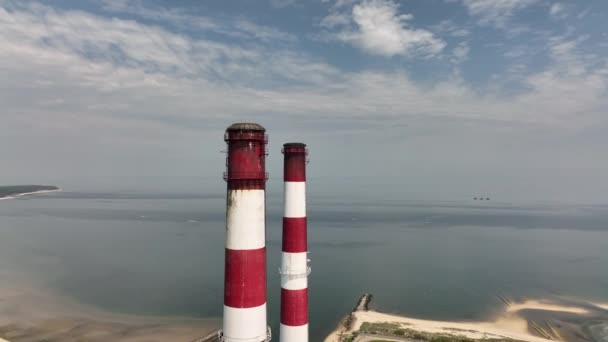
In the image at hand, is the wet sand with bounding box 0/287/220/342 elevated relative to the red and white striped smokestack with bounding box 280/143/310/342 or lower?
lower

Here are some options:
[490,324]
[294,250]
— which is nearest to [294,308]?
[294,250]

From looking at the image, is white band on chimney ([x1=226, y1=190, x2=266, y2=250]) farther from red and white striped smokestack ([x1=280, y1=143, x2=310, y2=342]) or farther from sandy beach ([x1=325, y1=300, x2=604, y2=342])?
sandy beach ([x1=325, y1=300, x2=604, y2=342])

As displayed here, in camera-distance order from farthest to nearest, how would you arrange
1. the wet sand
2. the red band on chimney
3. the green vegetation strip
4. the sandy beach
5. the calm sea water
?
the calm sea water, the wet sand, the sandy beach, the green vegetation strip, the red band on chimney

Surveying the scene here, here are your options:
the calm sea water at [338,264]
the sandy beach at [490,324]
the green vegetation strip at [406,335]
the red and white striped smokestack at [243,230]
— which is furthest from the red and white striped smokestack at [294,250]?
the calm sea water at [338,264]

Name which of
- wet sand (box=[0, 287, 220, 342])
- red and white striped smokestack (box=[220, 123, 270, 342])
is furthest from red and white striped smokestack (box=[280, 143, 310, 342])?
wet sand (box=[0, 287, 220, 342])

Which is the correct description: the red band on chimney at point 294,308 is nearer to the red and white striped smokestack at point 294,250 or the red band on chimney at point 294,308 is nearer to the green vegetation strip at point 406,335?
the red and white striped smokestack at point 294,250

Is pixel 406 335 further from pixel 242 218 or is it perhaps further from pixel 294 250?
pixel 242 218
